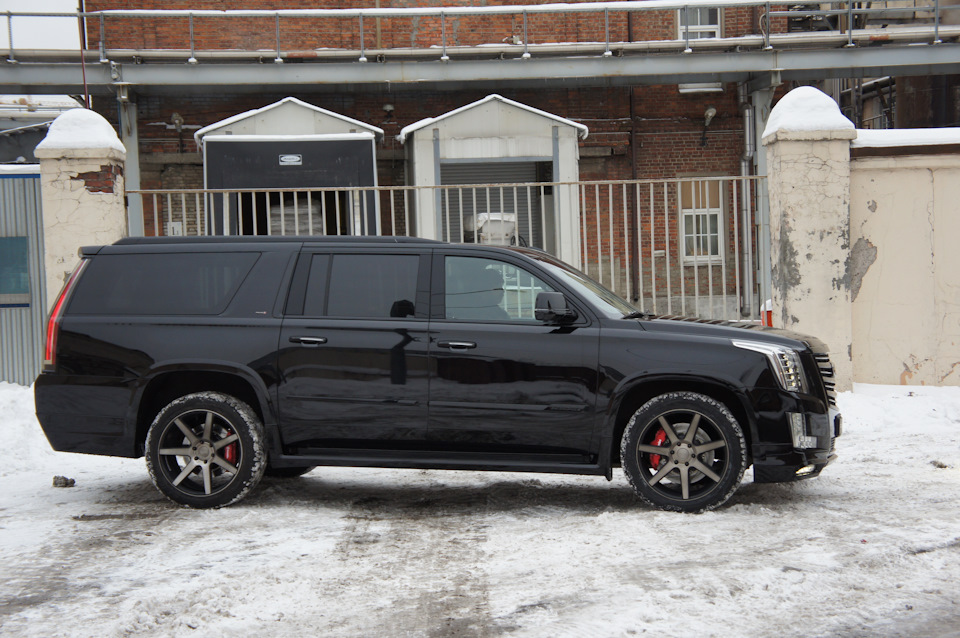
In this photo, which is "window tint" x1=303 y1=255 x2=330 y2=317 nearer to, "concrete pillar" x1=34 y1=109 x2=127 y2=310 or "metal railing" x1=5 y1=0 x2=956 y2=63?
"concrete pillar" x1=34 y1=109 x2=127 y2=310

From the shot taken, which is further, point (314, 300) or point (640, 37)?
point (640, 37)

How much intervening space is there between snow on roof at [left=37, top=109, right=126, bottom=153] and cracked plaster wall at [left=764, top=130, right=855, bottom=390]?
664cm

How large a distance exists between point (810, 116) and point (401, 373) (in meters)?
5.67

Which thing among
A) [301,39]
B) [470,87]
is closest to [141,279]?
[470,87]

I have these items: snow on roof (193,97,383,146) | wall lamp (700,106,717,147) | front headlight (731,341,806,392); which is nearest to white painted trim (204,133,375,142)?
snow on roof (193,97,383,146)

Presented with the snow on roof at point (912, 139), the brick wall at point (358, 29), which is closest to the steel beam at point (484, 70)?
the brick wall at point (358, 29)

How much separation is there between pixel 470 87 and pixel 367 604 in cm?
1485

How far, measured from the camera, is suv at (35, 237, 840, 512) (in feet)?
18.4

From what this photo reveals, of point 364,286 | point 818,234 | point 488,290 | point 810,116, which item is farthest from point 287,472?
point 810,116

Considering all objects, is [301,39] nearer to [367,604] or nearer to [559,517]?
[559,517]

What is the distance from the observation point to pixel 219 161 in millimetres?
14602

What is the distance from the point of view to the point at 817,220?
938 cm

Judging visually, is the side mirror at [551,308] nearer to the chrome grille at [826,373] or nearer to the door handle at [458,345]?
the door handle at [458,345]

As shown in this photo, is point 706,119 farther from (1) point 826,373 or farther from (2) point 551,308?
(2) point 551,308
